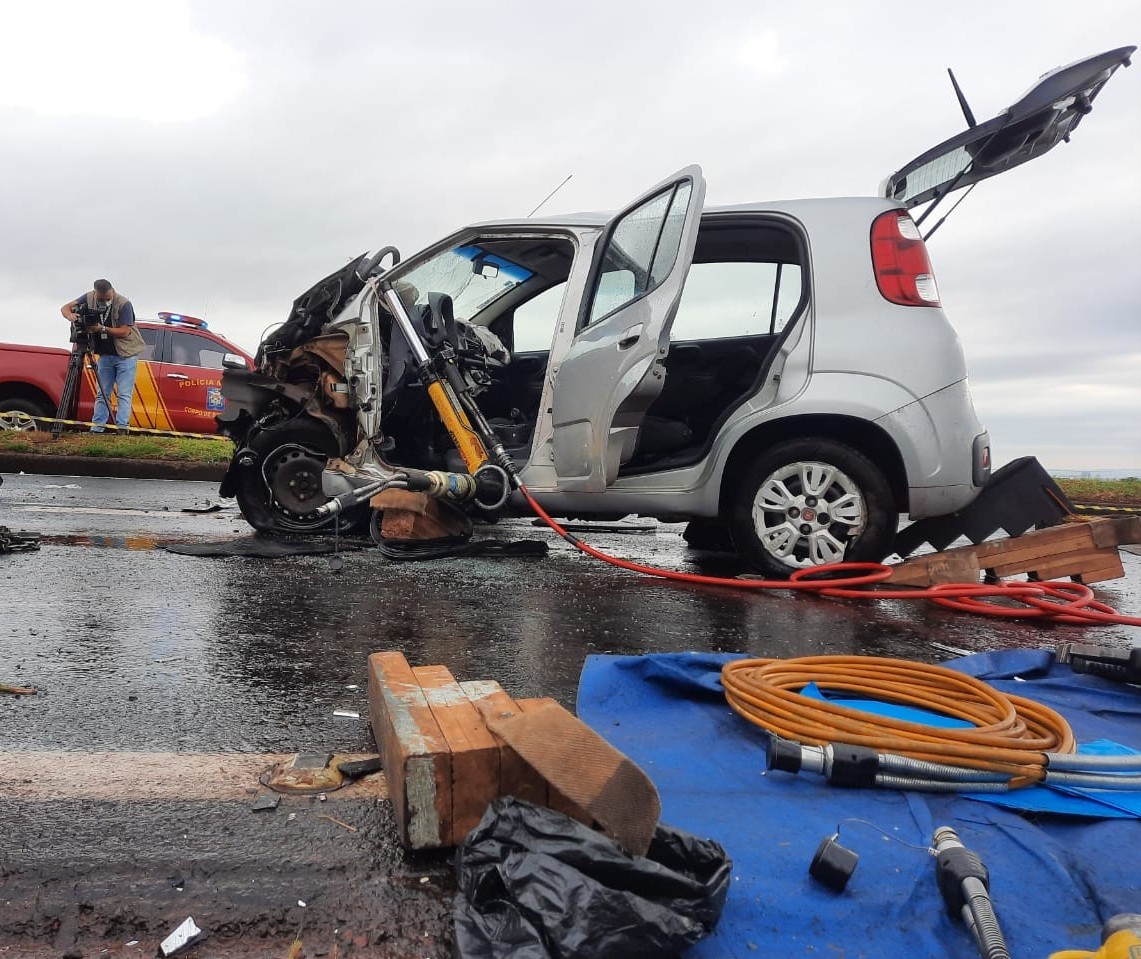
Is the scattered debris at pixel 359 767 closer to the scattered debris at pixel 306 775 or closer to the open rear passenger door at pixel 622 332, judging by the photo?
the scattered debris at pixel 306 775

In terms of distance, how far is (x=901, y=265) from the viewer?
161 inches

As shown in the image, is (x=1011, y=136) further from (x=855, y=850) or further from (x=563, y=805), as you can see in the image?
(x=563, y=805)

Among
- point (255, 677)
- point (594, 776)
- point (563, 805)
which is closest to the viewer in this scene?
point (594, 776)

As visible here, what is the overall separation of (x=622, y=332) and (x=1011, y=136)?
2.05 metres

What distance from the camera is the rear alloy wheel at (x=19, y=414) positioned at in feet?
34.3

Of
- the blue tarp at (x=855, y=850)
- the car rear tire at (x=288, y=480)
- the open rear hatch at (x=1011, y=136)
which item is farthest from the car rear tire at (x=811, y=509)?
the car rear tire at (x=288, y=480)

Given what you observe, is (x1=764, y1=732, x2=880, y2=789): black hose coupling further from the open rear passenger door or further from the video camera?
the video camera

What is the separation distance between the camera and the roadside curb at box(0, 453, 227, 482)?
30.6ft

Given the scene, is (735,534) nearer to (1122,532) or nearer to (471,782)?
(1122,532)

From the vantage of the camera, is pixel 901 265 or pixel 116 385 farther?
pixel 116 385

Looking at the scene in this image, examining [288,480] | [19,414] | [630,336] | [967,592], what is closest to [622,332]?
[630,336]

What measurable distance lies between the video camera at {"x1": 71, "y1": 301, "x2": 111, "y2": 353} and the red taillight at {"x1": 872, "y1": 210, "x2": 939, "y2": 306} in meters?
8.99

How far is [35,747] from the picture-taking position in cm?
172

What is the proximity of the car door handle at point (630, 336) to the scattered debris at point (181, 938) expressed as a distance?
3.30 meters
